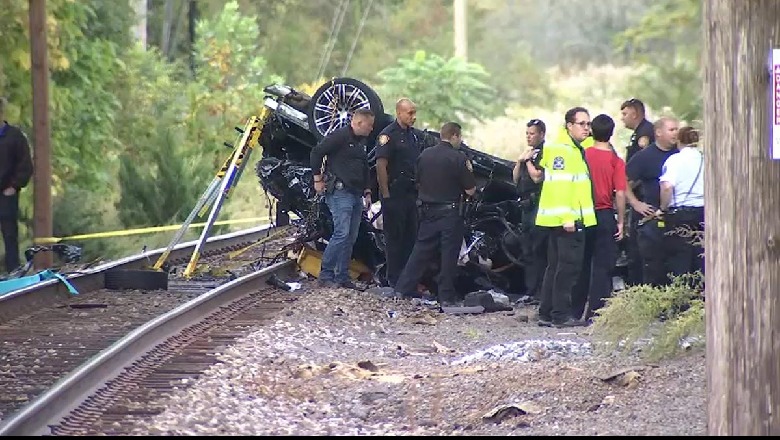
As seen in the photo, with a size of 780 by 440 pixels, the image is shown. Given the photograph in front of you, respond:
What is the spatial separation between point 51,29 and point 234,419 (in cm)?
1524

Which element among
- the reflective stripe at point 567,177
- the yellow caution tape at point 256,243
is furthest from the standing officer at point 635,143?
the yellow caution tape at point 256,243

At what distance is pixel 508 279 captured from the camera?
14.9 meters

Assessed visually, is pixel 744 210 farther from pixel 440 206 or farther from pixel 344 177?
pixel 344 177

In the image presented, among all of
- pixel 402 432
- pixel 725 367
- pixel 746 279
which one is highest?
pixel 746 279

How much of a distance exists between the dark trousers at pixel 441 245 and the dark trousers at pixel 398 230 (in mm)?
754

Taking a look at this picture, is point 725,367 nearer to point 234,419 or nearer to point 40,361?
point 234,419

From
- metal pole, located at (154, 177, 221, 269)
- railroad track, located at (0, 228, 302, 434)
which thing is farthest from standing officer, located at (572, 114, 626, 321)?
metal pole, located at (154, 177, 221, 269)

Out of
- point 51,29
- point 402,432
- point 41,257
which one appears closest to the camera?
point 402,432

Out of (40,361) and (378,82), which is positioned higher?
(378,82)

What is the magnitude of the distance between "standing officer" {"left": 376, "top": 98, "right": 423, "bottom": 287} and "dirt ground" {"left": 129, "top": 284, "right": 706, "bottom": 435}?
296 cm

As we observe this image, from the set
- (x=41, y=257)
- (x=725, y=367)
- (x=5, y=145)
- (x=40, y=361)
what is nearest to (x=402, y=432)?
(x=725, y=367)

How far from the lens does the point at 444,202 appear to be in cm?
1349

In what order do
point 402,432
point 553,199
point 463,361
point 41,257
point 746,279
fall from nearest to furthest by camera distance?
point 746,279
point 402,432
point 463,361
point 553,199
point 41,257

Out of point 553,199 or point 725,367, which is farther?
point 553,199
